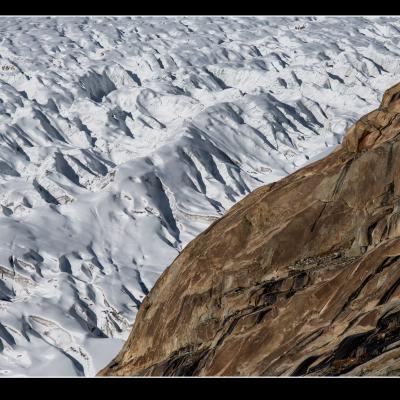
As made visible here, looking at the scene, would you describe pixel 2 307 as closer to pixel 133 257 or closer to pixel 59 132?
pixel 133 257

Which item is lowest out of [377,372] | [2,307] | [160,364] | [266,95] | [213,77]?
[377,372]

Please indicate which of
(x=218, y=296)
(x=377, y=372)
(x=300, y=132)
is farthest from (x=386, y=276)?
(x=300, y=132)

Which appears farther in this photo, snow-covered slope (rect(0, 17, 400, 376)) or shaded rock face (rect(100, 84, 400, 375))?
snow-covered slope (rect(0, 17, 400, 376))

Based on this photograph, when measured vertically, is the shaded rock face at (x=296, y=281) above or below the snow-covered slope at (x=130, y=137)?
below

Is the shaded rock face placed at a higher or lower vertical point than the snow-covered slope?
lower

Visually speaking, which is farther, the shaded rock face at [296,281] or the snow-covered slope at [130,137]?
the snow-covered slope at [130,137]
